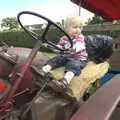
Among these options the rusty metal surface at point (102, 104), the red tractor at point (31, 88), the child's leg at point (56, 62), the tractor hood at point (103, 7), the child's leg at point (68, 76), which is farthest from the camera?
the tractor hood at point (103, 7)

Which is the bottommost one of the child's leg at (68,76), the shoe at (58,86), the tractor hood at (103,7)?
the shoe at (58,86)

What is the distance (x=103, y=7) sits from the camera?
6.43 m

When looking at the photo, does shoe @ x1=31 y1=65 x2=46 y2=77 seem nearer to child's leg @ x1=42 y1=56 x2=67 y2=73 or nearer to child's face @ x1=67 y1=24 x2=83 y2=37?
child's leg @ x1=42 y1=56 x2=67 y2=73

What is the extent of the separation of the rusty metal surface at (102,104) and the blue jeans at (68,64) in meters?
0.79

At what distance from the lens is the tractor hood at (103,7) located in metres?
6.35

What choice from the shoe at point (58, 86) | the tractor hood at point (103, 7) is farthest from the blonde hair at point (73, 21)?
the tractor hood at point (103, 7)

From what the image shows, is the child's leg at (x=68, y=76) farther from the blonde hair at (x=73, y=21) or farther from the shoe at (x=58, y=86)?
the blonde hair at (x=73, y=21)

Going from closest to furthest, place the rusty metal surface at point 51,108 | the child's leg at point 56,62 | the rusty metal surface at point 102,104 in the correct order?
the rusty metal surface at point 102,104 → the rusty metal surface at point 51,108 → the child's leg at point 56,62

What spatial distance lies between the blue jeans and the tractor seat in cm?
70

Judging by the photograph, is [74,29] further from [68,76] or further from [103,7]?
[103,7]

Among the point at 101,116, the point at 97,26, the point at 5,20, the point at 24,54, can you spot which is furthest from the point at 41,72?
the point at 5,20

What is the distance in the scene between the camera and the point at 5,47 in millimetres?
3971

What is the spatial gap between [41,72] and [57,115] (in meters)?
0.39

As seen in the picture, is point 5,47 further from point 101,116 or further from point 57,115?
point 101,116
